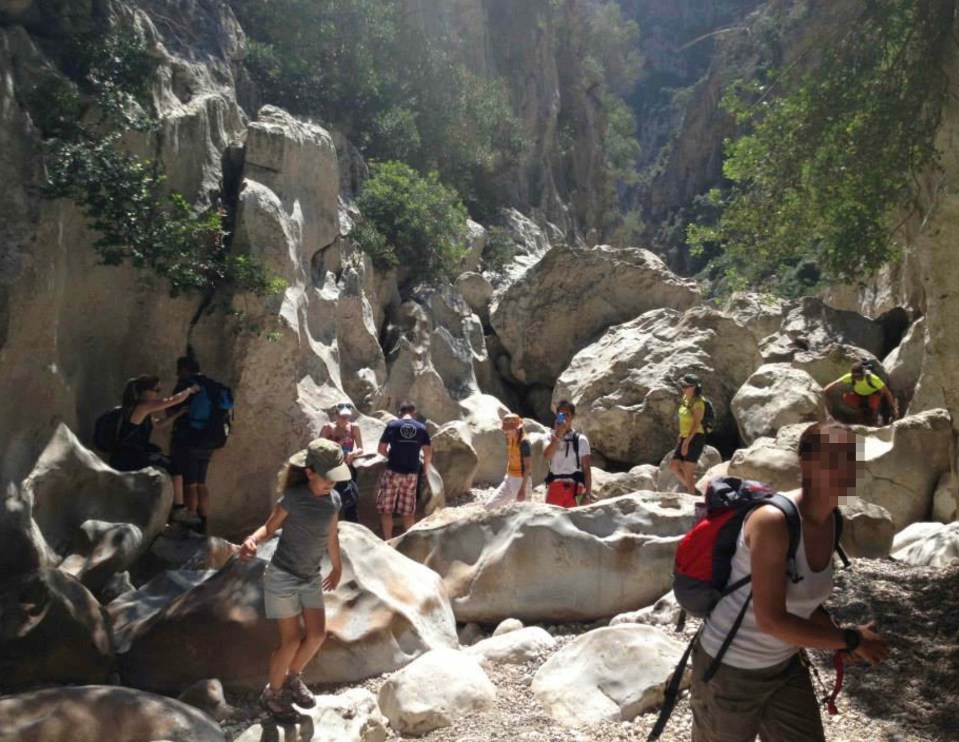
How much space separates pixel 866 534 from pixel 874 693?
2.54 metres

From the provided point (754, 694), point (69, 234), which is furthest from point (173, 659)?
point (69, 234)

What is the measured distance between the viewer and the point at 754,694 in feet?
8.61

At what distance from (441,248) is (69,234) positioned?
1057 cm

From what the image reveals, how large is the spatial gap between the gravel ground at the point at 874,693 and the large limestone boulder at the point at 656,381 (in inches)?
327

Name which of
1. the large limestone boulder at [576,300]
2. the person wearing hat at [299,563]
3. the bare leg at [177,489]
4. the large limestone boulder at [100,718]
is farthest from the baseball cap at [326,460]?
the large limestone boulder at [576,300]

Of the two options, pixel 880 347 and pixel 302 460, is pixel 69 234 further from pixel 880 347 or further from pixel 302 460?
pixel 880 347

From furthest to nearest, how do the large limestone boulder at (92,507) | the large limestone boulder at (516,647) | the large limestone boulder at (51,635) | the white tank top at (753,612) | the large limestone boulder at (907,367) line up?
the large limestone boulder at (907,367) < the large limestone boulder at (92,507) < the large limestone boulder at (516,647) < the large limestone boulder at (51,635) < the white tank top at (753,612)

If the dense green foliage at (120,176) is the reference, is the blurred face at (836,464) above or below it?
below

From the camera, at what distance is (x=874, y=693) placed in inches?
172

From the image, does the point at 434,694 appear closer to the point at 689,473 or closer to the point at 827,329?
the point at 689,473

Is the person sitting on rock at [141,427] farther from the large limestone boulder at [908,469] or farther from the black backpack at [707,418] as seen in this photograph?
the black backpack at [707,418]

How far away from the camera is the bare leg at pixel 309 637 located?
453 centimetres

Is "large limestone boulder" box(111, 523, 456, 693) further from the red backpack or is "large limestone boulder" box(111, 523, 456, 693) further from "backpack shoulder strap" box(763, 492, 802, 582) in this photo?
"backpack shoulder strap" box(763, 492, 802, 582)

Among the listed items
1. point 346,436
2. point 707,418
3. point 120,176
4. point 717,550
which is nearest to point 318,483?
point 717,550
